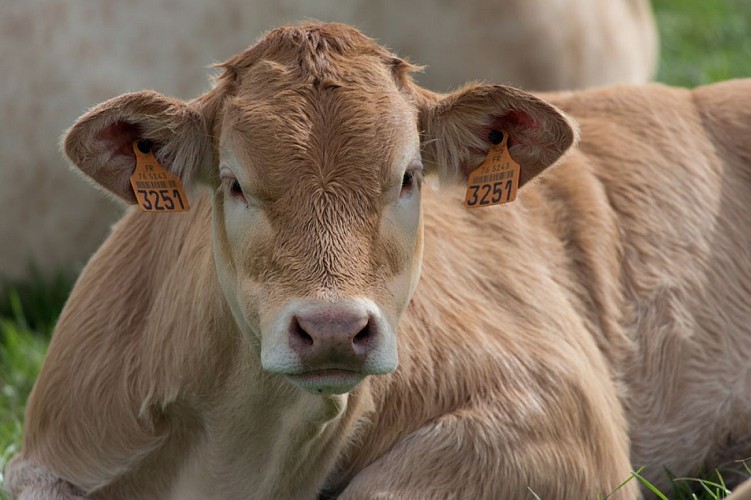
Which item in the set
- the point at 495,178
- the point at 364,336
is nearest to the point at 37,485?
the point at 364,336

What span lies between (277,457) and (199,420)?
33 centimetres

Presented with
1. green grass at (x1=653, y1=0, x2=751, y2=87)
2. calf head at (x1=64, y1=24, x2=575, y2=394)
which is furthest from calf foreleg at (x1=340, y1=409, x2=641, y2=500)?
green grass at (x1=653, y1=0, x2=751, y2=87)

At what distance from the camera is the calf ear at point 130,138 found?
4.31 metres

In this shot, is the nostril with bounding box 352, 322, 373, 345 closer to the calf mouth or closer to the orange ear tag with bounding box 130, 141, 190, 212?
the calf mouth

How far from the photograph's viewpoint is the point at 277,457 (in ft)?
15.4

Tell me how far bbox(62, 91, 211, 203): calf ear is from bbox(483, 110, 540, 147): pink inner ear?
96 cm

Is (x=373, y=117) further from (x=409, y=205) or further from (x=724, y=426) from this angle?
(x=724, y=426)

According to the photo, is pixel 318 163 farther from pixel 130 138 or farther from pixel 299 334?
pixel 130 138

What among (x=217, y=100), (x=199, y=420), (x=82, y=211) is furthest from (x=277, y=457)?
(x=82, y=211)

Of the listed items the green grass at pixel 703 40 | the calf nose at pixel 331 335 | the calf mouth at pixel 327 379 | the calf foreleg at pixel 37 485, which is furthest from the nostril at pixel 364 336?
the green grass at pixel 703 40

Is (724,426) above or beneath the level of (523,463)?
beneath

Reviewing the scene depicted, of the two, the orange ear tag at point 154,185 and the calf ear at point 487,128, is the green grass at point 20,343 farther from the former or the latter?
the calf ear at point 487,128

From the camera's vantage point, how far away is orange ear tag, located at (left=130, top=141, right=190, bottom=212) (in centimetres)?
449

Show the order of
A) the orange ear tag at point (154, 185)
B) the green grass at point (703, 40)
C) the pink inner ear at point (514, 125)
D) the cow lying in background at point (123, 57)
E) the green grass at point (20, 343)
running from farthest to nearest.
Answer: the green grass at point (703, 40), the cow lying in background at point (123, 57), the green grass at point (20, 343), the pink inner ear at point (514, 125), the orange ear tag at point (154, 185)
